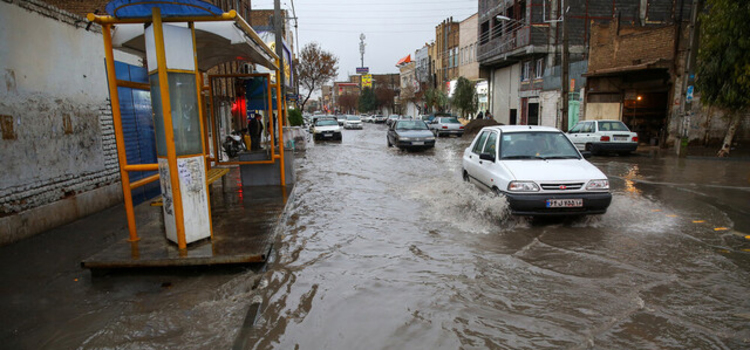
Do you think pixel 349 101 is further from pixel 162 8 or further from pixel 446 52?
pixel 162 8

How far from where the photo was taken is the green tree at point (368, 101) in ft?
302

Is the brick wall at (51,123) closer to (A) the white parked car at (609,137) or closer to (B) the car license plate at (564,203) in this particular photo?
(B) the car license plate at (564,203)

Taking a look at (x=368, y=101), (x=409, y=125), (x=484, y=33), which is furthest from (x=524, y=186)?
(x=368, y=101)

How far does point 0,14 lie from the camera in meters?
6.25

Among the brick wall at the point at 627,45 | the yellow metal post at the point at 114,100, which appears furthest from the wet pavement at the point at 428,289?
the brick wall at the point at 627,45

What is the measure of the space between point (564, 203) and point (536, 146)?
60.3 inches

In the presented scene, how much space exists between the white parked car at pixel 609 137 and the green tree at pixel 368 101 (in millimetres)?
74770

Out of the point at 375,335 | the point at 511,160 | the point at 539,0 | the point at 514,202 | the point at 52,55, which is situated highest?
the point at 539,0

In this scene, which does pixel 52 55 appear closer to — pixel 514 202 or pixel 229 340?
pixel 229 340

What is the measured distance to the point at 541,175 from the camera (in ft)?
22.1

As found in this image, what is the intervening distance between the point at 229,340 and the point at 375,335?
122cm

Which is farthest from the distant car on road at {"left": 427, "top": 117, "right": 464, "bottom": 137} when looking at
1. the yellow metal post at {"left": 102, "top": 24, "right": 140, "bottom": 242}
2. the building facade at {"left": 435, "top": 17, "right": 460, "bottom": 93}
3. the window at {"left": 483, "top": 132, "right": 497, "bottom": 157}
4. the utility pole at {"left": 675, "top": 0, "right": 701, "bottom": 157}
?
the yellow metal post at {"left": 102, "top": 24, "right": 140, "bottom": 242}

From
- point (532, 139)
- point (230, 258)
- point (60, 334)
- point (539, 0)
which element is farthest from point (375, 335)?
point (539, 0)

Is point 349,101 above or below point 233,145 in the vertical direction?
above
